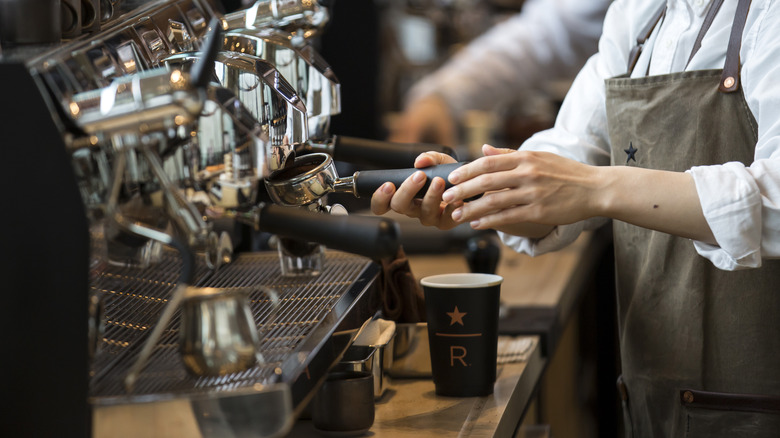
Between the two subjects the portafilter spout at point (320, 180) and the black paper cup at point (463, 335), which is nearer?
the portafilter spout at point (320, 180)

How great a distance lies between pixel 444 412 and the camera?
108 cm

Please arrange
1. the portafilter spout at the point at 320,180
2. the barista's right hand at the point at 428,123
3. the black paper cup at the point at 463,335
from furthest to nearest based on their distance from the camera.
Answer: the barista's right hand at the point at 428,123 → the black paper cup at the point at 463,335 → the portafilter spout at the point at 320,180

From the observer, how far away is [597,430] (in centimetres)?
274

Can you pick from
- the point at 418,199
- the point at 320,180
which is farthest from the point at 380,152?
the point at 320,180

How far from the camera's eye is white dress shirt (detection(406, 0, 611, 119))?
10.1 feet

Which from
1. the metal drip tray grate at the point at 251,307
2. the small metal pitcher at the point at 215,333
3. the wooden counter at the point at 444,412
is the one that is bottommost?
the wooden counter at the point at 444,412

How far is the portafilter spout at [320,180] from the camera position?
96cm

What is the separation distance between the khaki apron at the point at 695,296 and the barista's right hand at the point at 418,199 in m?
0.30

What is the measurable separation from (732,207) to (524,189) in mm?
232

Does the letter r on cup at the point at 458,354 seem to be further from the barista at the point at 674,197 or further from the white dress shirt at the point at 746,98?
the white dress shirt at the point at 746,98

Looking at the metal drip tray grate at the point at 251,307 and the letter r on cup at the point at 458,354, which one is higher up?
the metal drip tray grate at the point at 251,307

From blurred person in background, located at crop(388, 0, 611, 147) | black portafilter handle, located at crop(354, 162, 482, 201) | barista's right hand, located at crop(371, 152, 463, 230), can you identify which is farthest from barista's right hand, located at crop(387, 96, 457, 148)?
black portafilter handle, located at crop(354, 162, 482, 201)

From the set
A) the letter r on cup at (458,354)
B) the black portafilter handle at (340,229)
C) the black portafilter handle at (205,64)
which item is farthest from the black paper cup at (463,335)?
the black portafilter handle at (205,64)

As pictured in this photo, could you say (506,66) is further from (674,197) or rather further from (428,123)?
(674,197)
